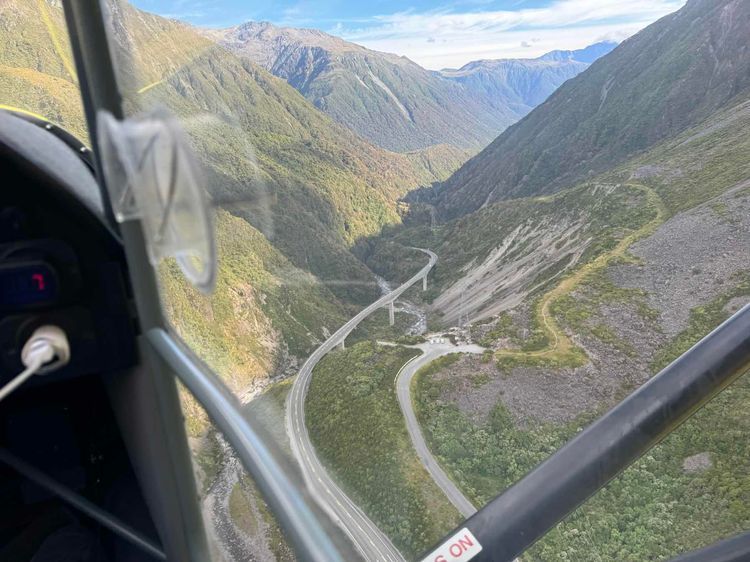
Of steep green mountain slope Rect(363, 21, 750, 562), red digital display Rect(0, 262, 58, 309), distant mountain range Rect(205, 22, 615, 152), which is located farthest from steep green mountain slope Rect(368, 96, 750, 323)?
distant mountain range Rect(205, 22, 615, 152)

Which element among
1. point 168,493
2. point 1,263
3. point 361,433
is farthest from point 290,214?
point 1,263

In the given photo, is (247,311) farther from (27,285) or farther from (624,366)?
(27,285)

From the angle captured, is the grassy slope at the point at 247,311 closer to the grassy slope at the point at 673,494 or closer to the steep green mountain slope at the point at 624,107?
the grassy slope at the point at 673,494

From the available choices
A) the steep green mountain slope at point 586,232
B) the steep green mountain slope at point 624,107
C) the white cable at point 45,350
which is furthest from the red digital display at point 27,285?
the steep green mountain slope at point 624,107

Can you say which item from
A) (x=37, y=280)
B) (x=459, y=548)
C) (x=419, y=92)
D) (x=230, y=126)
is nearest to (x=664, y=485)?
(x=459, y=548)

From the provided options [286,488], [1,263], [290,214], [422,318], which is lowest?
[422,318]

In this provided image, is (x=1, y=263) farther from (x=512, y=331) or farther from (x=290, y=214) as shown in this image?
(x=512, y=331)

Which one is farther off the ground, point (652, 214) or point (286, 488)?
point (286, 488)
